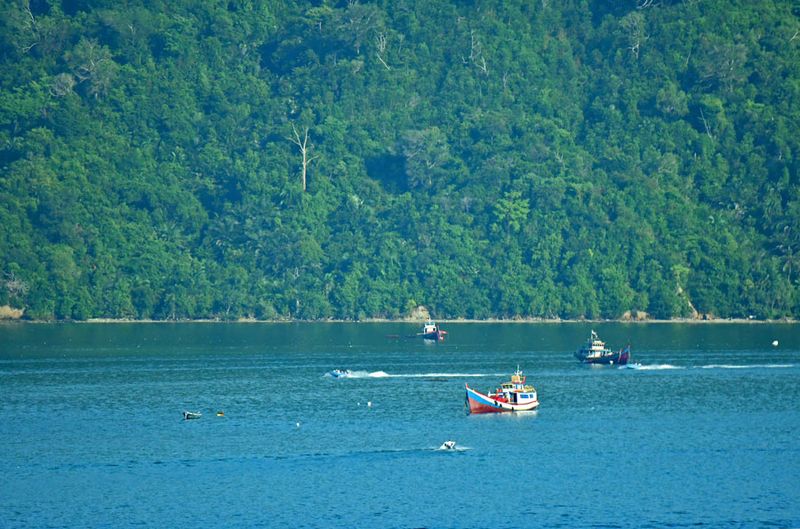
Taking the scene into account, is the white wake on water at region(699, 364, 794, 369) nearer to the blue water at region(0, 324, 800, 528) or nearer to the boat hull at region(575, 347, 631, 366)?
the blue water at region(0, 324, 800, 528)

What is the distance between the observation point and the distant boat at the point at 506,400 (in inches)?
4855

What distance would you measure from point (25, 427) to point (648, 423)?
174ft

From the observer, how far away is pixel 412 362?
170 metres

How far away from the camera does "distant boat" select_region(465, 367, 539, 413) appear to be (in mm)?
123312

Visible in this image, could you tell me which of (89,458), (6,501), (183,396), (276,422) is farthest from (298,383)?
(6,501)

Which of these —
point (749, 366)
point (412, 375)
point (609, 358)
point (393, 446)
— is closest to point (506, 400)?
point (393, 446)

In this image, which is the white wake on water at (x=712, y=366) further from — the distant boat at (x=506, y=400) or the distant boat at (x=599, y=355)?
the distant boat at (x=506, y=400)

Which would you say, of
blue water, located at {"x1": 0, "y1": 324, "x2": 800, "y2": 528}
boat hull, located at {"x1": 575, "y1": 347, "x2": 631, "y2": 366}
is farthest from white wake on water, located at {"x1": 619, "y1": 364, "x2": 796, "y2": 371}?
boat hull, located at {"x1": 575, "y1": 347, "x2": 631, "y2": 366}

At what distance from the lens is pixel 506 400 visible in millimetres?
124625

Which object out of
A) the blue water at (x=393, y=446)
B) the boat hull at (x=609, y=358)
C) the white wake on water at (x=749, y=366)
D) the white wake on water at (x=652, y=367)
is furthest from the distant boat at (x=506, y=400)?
the white wake on water at (x=749, y=366)

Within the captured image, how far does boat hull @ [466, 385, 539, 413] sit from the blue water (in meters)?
1.20

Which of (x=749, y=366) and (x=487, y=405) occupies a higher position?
(x=749, y=366)

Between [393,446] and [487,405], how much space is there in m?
19.1

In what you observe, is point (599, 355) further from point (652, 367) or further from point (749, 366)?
point (749, 366)
